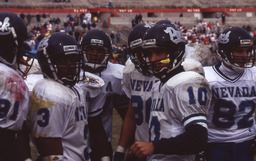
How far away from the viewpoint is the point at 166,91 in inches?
95.3

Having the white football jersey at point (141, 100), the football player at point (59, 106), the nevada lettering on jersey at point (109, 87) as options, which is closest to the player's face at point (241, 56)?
the white football jersey at point (141, 100)

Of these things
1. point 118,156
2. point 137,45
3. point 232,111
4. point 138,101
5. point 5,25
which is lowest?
point 118,156

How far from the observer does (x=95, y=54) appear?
12.1 ft

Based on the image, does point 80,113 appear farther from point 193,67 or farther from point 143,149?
point 193,67

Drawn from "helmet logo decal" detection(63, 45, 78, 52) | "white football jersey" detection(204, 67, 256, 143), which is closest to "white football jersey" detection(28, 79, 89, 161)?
"helmet logo decal" detection(63, 45, 78, 52)

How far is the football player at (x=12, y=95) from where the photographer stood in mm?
2211

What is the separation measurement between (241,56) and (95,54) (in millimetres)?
1390

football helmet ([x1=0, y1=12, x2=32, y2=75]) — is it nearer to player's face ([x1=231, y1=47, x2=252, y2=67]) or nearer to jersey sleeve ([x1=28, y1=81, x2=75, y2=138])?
jersey sleeve ([x1=28, y1=81, x2=75, y2=138])

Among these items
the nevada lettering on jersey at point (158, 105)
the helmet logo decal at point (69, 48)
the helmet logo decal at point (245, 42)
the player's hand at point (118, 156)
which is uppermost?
the helmet logo decal at point (69, 48)

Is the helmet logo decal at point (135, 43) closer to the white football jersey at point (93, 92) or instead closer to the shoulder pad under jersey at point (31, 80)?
the white football jersey at point (93, 92)

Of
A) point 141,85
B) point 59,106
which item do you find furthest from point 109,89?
point 59,106

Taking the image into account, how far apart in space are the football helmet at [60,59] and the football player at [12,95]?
0.16m

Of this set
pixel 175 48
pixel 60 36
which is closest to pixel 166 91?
pixel 175 48

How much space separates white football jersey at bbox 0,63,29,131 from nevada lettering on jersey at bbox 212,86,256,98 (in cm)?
183
